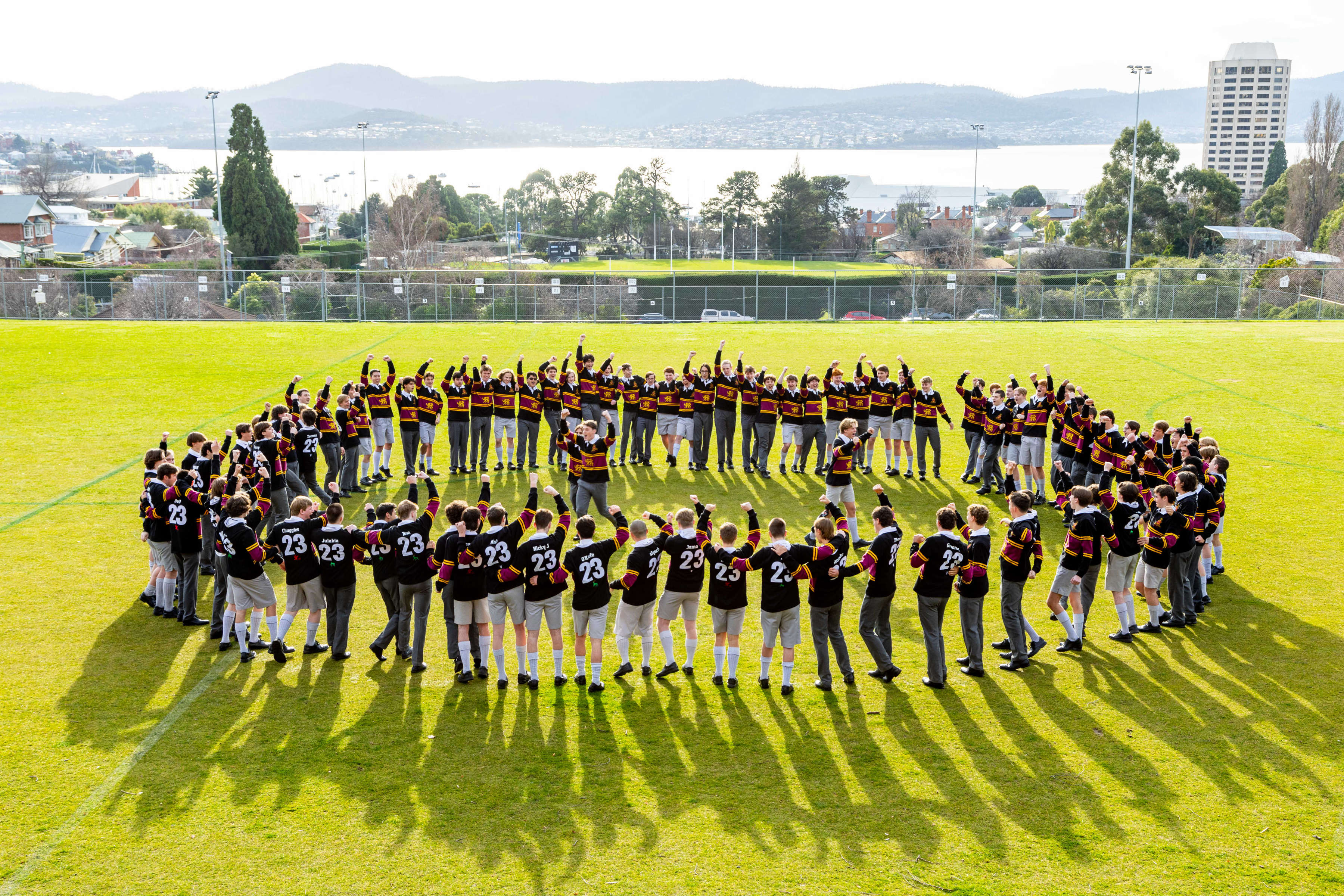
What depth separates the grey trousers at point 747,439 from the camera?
1847cm

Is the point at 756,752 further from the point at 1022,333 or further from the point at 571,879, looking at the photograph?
the point at 1022,333

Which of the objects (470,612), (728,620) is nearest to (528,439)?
(470,612)

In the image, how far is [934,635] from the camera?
9.84 metres

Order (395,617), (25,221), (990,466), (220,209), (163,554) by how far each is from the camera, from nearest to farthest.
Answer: (395,617)
(163,554)
(990,466)
(220,209)
(25,221)

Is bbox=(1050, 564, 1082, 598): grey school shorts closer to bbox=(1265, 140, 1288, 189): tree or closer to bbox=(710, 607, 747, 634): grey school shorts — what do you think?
bbox=(710, 607, 747, 634): grey school shorts

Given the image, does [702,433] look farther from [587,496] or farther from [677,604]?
[677,604]

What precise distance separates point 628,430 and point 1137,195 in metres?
57.9

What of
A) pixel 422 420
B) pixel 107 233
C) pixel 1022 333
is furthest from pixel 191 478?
pixel 107 233

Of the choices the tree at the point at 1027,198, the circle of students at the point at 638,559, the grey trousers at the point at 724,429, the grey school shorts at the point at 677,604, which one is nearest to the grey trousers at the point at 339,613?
the circle of students at the point at 638,559

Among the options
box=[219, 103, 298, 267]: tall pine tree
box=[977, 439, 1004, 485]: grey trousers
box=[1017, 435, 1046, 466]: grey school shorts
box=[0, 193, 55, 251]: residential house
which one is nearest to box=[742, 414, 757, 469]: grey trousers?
box=[977, 439, 1004, 485]: grey trousers

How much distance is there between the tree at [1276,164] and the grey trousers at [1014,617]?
457 ft

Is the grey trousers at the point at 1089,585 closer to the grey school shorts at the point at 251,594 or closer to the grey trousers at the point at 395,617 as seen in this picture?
the grey trousers at the point at 395,617

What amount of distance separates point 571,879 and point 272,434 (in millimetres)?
9141

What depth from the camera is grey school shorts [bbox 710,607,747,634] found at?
380 inches
